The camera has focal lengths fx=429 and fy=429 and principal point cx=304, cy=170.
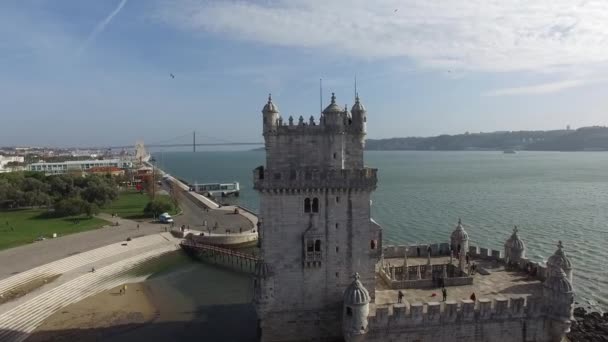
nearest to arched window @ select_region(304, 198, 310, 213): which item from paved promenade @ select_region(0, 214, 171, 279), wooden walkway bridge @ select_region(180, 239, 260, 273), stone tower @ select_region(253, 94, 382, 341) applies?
stone tower @ select_region(253, 94, 382, 341)

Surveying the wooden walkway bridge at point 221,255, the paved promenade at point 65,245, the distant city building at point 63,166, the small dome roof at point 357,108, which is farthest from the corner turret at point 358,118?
the distant city building at point 63,166

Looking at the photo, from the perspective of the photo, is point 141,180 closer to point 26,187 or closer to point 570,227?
point 26,187

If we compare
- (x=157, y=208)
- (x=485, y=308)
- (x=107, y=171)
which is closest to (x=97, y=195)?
(x=157, y=208)

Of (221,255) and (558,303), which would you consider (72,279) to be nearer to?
(221,255)

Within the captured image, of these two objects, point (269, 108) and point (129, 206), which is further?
point (129, 206)

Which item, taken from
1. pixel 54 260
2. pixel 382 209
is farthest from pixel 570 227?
pixel 54 260

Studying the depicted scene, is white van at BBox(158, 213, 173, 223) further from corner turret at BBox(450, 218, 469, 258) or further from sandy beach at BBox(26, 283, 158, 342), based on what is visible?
corner turret at BBox(450, 218, 469, 258)

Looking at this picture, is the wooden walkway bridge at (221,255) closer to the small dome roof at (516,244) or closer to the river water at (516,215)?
the river water at (516,215)
